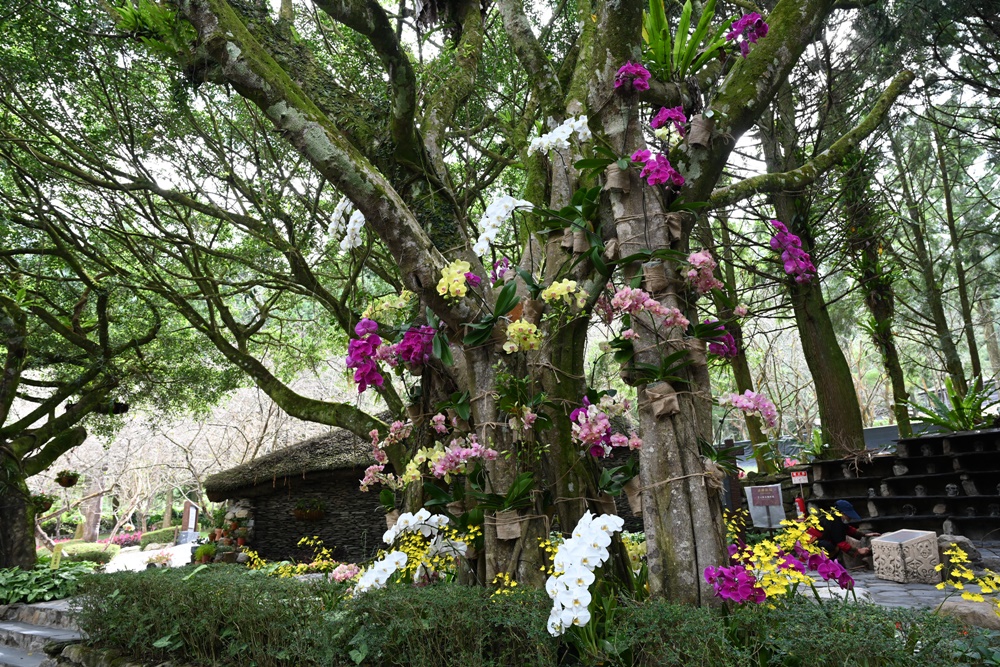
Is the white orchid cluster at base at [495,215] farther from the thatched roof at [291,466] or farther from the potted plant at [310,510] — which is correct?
the potted plant at [310,510]

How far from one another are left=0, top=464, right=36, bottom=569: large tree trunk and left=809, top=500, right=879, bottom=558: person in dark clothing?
9621mm

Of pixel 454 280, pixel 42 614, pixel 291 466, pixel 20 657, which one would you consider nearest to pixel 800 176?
pixel 454 280

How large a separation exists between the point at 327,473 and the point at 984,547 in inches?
344

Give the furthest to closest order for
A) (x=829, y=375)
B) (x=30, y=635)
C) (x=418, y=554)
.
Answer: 1. (x=829, y=375)
2. (x=30, y=635)
3. (x=418, y=554)

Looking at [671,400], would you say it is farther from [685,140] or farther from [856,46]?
[856,46]

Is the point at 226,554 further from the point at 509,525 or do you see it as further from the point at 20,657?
the point at 509,525

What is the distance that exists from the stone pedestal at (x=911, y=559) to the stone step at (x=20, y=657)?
7.34 meters

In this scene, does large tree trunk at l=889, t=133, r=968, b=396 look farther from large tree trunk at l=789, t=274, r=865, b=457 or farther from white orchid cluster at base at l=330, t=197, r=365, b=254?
white orchid cluster at base at l=330, t=197, r=365, b=254

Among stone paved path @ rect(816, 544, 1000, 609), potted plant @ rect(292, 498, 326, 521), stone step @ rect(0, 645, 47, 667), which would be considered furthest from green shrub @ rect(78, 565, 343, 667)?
potted plant @ rect(292, 498, 326, 521)

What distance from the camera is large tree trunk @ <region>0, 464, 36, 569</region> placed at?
28.3 ft

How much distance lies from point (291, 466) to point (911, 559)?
8.52m

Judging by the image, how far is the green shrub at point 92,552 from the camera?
551 inches

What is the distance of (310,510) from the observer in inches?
422

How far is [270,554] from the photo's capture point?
36.0 feet
